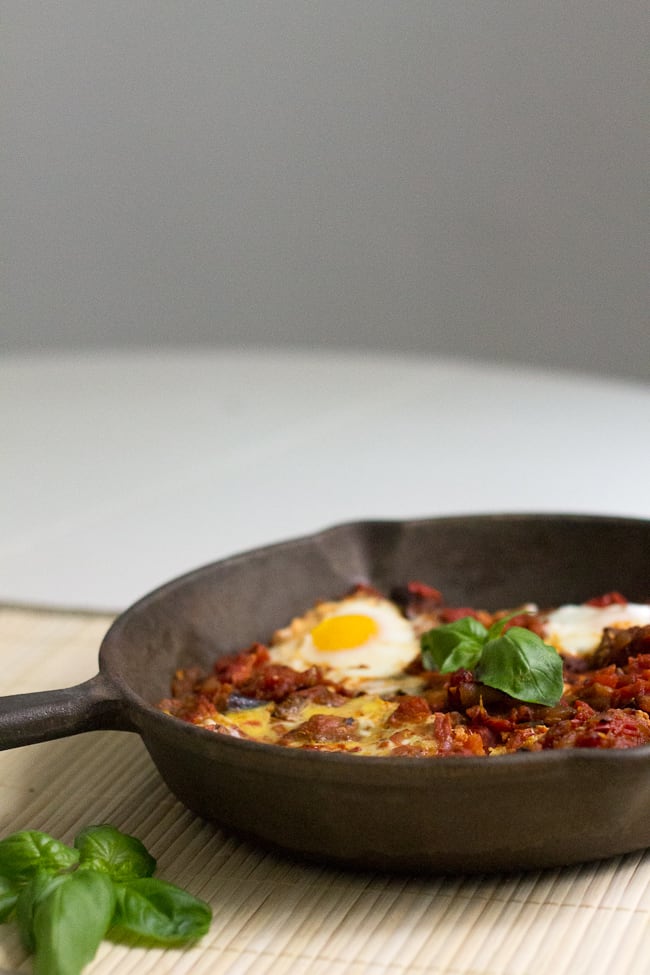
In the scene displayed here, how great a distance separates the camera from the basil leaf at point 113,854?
2.12 metres

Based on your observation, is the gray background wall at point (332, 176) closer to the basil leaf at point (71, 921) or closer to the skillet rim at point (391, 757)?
the skillet rim at point (391, 757)

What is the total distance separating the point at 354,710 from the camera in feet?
8.25

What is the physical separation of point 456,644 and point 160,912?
827mm

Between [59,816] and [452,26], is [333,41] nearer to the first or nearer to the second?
[452,26]

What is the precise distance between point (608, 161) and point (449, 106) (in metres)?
1.11

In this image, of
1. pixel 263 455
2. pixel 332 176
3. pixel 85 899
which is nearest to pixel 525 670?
pixel 85 899

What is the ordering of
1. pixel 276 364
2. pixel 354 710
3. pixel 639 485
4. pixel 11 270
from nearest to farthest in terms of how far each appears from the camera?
pixel 354 710
pixel 639 485
pixel 276 364
pixel 11 270

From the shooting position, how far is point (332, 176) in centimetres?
827

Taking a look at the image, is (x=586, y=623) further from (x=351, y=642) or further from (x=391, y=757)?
(x=391, y=757)

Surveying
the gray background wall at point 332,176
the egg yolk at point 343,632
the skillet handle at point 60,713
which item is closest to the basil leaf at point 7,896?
the skillet handle at point 60,713

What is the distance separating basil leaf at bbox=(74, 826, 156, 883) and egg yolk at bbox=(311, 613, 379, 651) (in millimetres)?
801

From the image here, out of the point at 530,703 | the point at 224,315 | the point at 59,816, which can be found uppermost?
the point at 530,703

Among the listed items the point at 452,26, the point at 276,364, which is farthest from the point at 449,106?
the point at 276,364

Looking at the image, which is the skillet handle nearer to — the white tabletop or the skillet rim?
the skillet rim
